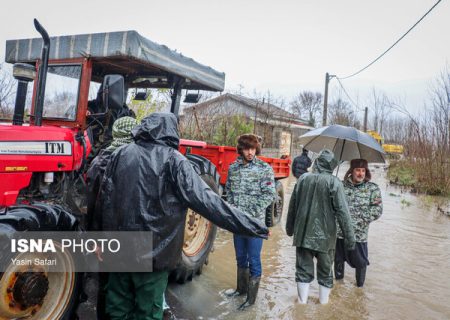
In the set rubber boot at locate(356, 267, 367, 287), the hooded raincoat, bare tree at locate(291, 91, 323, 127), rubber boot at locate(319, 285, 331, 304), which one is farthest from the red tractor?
bare tree at locate(291, 91, 323, 127)

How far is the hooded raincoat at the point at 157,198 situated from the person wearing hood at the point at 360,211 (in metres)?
2.54

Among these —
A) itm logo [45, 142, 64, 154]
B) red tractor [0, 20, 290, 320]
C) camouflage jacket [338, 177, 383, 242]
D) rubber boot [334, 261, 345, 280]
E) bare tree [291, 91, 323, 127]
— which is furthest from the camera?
bare tree [291, 91, 323, 127]

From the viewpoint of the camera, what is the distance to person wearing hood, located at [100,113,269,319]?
226cm

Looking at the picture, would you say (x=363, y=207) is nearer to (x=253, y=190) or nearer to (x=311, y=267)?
(x=311, y=267)

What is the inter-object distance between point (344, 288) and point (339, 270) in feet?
0.78

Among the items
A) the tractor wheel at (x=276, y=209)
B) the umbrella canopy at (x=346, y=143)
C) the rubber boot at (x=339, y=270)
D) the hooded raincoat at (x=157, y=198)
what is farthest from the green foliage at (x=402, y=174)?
the hooded raincoat at (x=157, y=198)

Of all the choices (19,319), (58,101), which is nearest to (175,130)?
(19,319)

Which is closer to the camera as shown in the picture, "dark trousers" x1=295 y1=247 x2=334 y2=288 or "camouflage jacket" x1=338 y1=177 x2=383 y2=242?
"dark trousers" x1=295 y1=247 x2=334 y2=288

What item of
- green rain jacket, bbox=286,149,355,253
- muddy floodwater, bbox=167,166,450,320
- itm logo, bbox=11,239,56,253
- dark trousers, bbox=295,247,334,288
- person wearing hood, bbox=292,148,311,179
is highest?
person wearing hood, bbox=292,148,311,179

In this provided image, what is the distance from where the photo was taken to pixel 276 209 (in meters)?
7.50

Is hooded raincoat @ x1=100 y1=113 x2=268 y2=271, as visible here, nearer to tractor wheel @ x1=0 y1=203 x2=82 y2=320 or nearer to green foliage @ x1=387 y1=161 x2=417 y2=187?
tractor wheel @ x1=0 y1=203 x2=82 y2=320

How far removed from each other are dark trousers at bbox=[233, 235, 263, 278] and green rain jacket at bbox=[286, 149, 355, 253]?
42 cm

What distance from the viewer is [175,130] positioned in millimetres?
2439

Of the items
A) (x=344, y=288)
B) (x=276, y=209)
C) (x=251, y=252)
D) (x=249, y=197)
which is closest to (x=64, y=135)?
(x=249, y=197)
